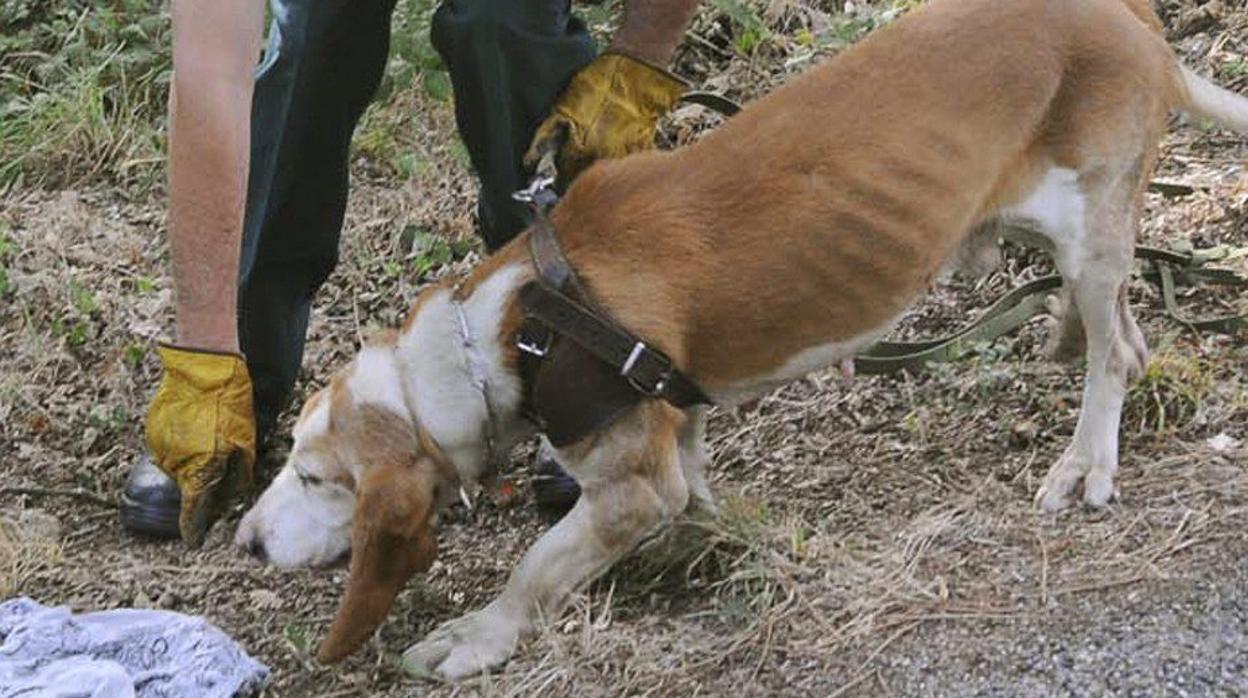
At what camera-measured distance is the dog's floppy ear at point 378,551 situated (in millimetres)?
3562

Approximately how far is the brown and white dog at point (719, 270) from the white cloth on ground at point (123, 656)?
0.22 meters

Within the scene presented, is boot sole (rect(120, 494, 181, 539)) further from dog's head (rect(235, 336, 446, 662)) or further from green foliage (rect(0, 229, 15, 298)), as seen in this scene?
green foliage (rect(0, 229, 15, 298))

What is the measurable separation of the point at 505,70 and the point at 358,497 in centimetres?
123

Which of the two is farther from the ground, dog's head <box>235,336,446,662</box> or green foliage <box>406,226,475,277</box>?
dog's head <box>235,336,446,662</box>

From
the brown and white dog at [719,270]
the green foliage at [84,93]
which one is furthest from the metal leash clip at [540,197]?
the green foliage at [84,93]

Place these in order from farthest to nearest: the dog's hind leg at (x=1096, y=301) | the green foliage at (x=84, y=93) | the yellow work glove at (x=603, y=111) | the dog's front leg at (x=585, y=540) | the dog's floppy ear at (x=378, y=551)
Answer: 1. the green foliage at (x=84, y=93)
2. the yellow work glove at (x=603, y=111)
3. the dog's hind leg at (x=1096, y=301)
4. the dog's front leg at (x=585, y=540)
5. the dog's floppy ear at (x=378, y=551)

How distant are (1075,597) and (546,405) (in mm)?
1094

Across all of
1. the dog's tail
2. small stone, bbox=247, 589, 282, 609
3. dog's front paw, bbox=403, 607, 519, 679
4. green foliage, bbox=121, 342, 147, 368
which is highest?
the dog's tail

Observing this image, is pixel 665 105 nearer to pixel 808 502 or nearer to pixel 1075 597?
pixel 808 502

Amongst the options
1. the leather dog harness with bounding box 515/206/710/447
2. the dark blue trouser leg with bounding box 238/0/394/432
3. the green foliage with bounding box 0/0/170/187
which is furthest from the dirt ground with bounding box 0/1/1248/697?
the green foliage with bounding box 0/0/170/187

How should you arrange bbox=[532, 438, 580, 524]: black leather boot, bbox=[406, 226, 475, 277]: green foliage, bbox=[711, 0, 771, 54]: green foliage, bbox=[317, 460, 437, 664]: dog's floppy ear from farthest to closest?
bbox=[711, 0, 771, 54]: green foliage
bbox=[406, 226, 475, 277]: green foliage
bbox=[532, 438, 580, 524]: black leather boot
bbox=[317, 460, 437, 664]: dog's floppy ear

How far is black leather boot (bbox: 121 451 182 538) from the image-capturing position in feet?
14.8

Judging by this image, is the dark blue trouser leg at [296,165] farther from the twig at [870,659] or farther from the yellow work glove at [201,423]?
the twig at [870,659]

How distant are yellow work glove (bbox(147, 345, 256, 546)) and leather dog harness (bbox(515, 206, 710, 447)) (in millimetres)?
714
